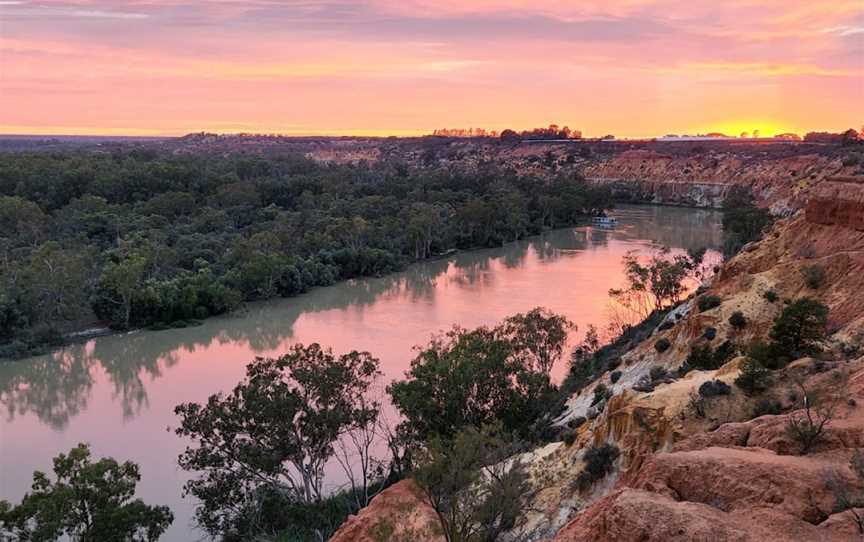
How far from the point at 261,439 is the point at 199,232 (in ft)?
130

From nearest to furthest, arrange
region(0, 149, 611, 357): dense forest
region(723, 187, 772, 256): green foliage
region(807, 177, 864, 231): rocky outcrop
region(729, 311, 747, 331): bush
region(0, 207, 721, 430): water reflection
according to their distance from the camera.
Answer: region(729, 311, 747, 331): bush < region(807, 177, 864, 231): rocky outcrop < region(0, 207, 721, 430): water reflection < region(0, 149, 611, 357): dense forest < region(723, 187, 772, 256): green foliage

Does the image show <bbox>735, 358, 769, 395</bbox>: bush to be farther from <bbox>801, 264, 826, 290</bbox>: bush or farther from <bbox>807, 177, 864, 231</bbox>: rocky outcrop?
<bbox>807, 177, 864, 231</bbox>: rocky outcrop

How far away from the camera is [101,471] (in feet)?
42.4

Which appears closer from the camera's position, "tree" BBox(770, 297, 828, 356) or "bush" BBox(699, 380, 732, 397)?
"bush" BBox(699, 380, 732, 397)

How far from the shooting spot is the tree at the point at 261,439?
15.0 metres

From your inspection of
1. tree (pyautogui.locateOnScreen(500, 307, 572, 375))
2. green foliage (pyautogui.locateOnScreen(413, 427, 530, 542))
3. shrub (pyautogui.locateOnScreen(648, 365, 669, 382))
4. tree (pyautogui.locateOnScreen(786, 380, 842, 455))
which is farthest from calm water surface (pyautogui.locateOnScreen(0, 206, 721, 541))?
tree (pyautogui.locateOnScreen(786, 380, 842, 455))

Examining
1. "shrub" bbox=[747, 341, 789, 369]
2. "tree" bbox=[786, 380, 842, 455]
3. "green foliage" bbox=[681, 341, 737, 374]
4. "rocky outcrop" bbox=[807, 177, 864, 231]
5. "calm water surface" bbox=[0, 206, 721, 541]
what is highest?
"rocky outcrop" bbox=[807, 177, 864, 231]

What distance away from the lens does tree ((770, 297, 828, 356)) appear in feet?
48.7

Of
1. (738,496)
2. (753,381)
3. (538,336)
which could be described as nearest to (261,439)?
(753,381)

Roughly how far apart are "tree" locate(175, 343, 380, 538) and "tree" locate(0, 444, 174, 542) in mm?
1882

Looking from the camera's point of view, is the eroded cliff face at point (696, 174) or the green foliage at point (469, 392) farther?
the eroded cliff face at point (696, 174)

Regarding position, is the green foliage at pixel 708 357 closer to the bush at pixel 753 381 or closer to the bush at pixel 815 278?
the bush at pixel 815 278

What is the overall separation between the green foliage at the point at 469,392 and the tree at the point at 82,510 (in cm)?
588

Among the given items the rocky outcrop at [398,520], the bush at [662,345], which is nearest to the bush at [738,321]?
the bush at [662,345]
